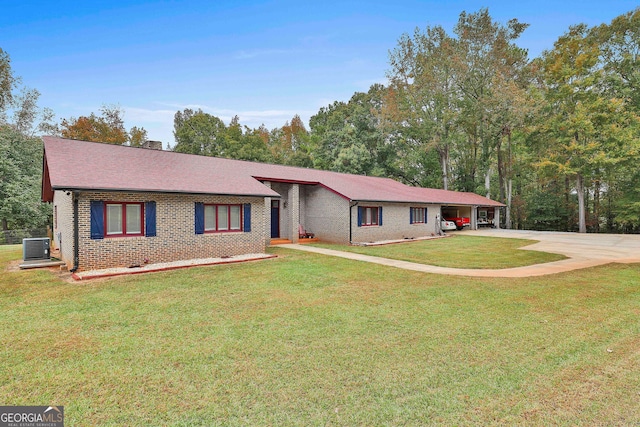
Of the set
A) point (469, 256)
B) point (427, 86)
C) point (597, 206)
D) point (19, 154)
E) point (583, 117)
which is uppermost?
point (427, 86)

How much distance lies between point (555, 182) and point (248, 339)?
40500 millimetres

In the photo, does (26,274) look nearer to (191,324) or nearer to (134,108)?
(191,324)

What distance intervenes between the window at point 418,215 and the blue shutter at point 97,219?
17.5 metres

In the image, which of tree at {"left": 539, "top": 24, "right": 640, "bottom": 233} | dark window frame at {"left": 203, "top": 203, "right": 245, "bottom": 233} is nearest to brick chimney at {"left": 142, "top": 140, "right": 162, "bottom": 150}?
dark window frame at {"left": 203, "top": 203, "right": 245, "bottom": 233}

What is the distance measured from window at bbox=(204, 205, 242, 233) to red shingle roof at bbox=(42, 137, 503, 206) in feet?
2.65

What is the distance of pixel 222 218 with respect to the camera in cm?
1295

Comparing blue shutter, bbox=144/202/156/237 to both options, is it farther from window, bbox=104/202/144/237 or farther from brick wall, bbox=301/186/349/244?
brick wall, bbox=301/186/349/244

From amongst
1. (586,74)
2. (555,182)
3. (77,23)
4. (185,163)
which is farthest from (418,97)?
(77,23)

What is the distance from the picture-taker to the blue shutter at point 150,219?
10773mm

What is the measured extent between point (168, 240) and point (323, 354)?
8.94 metres

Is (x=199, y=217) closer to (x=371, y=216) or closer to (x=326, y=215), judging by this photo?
(x=326, y=215)

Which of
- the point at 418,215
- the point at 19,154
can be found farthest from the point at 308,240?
the point at 19,154

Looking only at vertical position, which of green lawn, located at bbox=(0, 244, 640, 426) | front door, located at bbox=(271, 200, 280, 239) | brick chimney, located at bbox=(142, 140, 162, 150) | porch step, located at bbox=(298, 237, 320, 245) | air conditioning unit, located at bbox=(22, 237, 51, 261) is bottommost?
green lawn, located at bbox=(0, 244, 640, 426)

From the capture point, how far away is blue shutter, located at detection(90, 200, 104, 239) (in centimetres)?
977
